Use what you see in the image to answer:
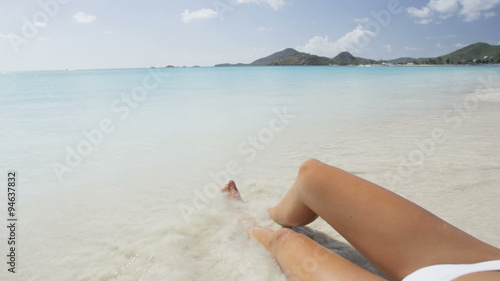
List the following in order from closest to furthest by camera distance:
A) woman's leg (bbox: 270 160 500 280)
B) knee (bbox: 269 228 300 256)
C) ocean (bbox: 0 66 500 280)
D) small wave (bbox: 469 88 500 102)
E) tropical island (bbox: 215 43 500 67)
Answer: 1. woman's leg (bbox: 270 160 500 280)
2. knee (bbox: 269 228 300 256)
3. ocean (bbox: 0 66 500 280)
4. small wave (bbox: 469 88 500 102)
5. tropical island (bbox: 215 43 500 67)

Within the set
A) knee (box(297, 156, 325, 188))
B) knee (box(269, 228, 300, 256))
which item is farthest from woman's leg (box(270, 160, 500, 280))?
knee (box(269, 228, 300, 256))

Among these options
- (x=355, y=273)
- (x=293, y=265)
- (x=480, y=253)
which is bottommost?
(x=293, y=265)

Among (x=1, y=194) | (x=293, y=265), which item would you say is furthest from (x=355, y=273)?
(x=1, y=194)

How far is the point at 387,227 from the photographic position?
1330mm

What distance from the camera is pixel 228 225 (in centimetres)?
245

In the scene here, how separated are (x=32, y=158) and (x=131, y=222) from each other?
281 cm

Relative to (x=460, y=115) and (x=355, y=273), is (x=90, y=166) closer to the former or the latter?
(x=355, y=273)

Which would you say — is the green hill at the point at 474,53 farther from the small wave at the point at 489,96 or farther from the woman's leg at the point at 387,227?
the woman's leg at the point at 387,227

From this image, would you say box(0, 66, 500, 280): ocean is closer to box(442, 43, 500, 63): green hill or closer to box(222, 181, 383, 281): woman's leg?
box(222, 181, 383, 281): woman's leg

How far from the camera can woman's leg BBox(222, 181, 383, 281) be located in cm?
136
